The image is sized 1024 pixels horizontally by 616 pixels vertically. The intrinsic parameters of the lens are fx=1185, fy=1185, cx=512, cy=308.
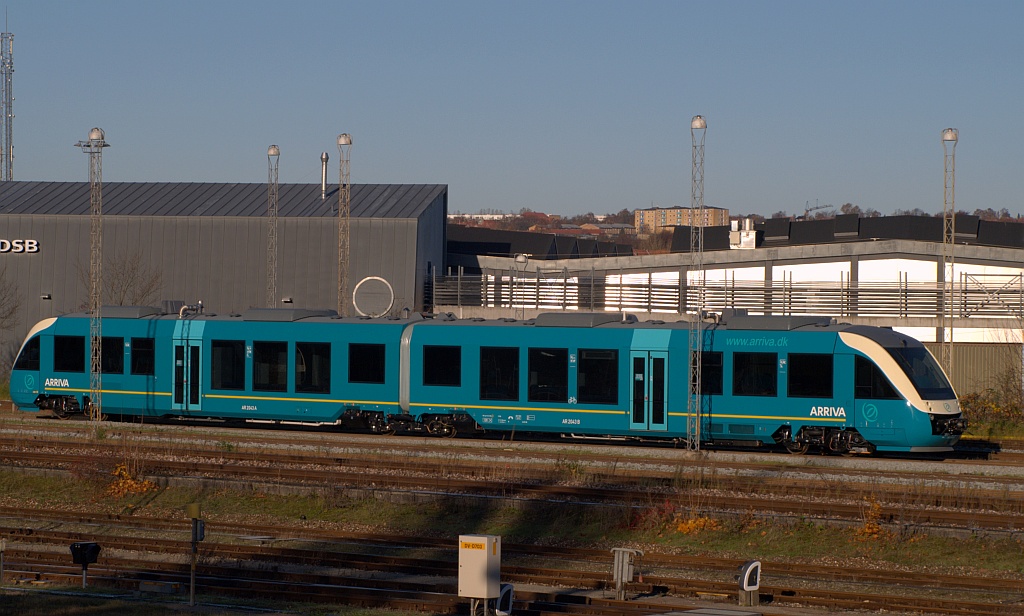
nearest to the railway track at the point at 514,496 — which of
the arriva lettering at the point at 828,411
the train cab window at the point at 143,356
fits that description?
the arriva lettering at the point at 828,411

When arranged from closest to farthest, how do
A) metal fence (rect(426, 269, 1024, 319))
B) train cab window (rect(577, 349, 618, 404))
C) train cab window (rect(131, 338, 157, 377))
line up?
1. train cab window (rect(577, 349, 618, 404))
2. train cab window (rect(131, 338, 157, 377))
3. metal fence (rect(426, 269, 1024, 319))

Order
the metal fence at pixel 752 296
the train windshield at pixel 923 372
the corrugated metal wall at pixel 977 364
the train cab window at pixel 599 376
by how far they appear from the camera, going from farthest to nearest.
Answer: the metal fence at pixel 752 296 → the corrugated metal wall at pixel 977 364 → the train cab window at pixel 599 376 → the train windshield at pixel 923 372

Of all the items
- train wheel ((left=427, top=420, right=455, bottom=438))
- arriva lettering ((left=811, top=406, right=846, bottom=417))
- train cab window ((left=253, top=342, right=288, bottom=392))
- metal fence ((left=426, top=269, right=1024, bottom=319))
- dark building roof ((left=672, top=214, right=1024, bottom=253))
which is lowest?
train wheel ((left=427, top=420, right=455, bottom=438))

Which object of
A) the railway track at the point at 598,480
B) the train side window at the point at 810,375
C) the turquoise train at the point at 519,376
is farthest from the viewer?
the train side window at the point at 810,375

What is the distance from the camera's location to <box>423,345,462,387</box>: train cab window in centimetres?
2945

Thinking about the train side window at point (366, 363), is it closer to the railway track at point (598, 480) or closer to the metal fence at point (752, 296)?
the railway track at point (598, 480)

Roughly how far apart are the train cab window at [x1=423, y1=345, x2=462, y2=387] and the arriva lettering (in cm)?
858

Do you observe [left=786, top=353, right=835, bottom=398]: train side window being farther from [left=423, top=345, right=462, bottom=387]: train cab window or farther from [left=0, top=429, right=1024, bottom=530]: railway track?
[left=423, top=345, right=462, bottom=387]: train cab window

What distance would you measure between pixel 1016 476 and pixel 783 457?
4862mm

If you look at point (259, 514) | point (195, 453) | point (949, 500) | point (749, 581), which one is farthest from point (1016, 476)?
point (195, 453)

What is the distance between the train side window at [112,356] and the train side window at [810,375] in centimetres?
1784

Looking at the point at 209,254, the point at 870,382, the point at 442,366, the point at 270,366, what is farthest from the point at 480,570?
the point at 209,254

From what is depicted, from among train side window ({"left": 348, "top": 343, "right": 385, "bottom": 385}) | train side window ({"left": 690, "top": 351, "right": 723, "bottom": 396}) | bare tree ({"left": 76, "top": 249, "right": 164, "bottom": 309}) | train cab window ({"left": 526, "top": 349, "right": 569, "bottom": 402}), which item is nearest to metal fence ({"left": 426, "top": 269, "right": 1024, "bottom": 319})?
bare tree ({"left": 76, "top": 249, "right": 164, "bottom": 309})

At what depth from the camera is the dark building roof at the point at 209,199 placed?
51.9 meters
